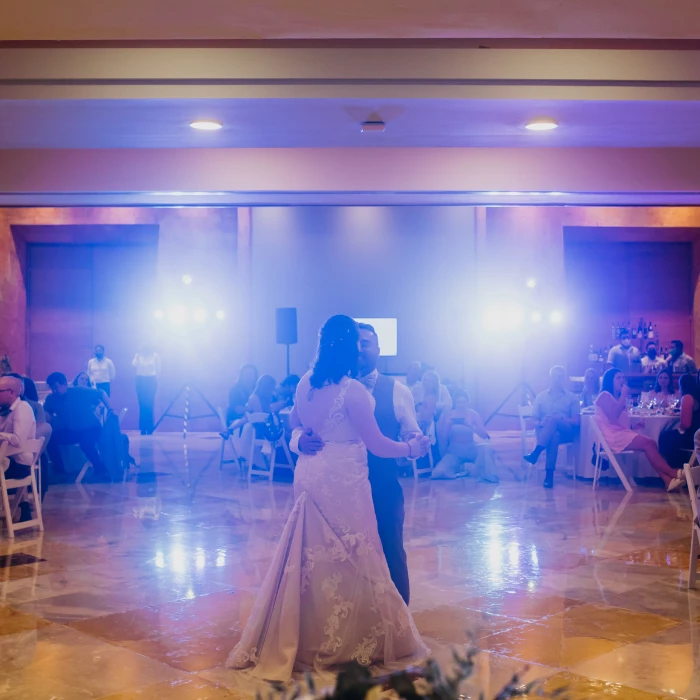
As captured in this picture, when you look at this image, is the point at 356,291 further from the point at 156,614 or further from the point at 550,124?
the point at 156,614

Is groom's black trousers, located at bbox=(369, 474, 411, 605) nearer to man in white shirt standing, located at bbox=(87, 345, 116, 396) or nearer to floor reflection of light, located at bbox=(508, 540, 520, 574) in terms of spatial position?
floor reflection of light, located at bbox=(508, 540, 520, 574)

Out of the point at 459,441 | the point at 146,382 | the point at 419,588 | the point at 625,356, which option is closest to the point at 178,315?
the point at 146,382

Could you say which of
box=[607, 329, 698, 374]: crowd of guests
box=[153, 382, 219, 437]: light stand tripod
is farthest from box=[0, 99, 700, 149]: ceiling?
box=[153, 382, 219, 437]: light stand tripod

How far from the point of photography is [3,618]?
4820 millimetres

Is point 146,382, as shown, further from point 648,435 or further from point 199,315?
point 648,435

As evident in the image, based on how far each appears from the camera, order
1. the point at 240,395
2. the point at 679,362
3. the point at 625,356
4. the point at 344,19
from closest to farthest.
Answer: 1. the point at 344,19
2. the point at 240,395
3. the point at 679,362
4. the point at 625,356

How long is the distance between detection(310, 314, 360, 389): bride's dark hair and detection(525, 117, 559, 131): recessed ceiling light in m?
3.01

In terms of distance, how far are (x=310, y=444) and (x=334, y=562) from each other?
1.67ft

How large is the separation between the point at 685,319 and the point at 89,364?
1002 cm

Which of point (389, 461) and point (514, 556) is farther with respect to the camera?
point (514, 556)

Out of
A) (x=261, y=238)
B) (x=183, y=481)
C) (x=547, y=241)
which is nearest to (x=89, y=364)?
(x=261, y=238)

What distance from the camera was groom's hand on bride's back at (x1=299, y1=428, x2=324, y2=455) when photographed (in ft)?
13.3

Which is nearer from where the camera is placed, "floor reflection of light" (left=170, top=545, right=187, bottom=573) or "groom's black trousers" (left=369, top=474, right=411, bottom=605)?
"groom's black trousers" (left=369, top=474, right=411, bottom=605)

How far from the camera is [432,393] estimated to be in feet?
33.3
